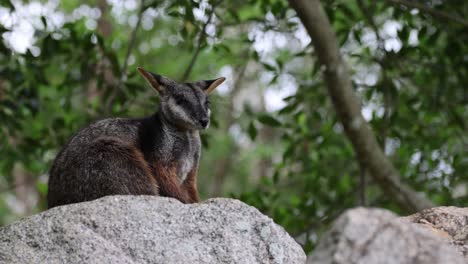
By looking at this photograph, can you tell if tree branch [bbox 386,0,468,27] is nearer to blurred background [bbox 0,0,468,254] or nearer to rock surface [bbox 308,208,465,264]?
blurred background [bbox 0,0,468,254]

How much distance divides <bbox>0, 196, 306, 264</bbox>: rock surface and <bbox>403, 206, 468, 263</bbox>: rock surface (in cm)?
110

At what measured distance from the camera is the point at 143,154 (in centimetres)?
656

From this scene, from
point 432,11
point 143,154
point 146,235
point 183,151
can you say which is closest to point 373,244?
point 146,235

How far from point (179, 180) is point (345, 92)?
3707 mm

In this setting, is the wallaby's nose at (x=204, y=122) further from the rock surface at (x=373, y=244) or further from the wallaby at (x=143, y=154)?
the rock surface at (x=373, y=244)

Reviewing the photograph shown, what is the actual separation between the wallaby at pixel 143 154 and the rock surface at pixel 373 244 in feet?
9.54

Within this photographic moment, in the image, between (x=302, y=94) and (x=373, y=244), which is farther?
(x=302, y=94)

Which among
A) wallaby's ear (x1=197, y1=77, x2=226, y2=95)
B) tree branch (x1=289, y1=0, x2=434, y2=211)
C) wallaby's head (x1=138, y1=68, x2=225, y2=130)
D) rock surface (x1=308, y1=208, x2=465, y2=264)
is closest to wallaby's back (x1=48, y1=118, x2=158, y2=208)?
wallaby's head (x1=138, y1=68, x2=225, y2=130)

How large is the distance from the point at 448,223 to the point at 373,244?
2.29 meters

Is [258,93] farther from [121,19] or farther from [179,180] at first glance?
[179,180]

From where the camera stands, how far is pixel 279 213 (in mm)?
10391

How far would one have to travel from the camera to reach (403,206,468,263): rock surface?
17.4 ft

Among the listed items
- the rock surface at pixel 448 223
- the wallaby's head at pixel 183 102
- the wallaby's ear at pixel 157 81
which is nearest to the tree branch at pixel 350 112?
the wallaby's head at pixel 183 102

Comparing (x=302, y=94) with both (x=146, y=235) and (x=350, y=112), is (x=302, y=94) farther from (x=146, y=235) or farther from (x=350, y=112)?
(x=146, y=235)
